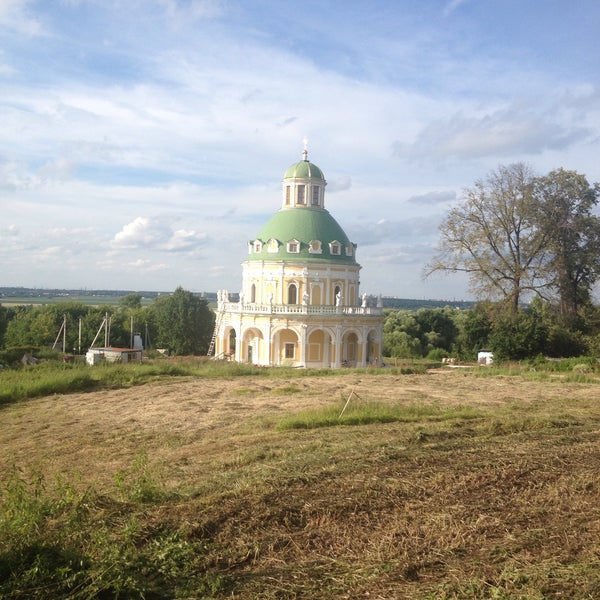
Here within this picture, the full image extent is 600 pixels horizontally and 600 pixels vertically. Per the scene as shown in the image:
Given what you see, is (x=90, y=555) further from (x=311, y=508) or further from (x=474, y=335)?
(x=474, y=335)

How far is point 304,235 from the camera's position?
42.2 metres

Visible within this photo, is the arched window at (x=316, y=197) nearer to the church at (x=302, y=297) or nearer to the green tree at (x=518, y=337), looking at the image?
the church at (x=302, y=297)

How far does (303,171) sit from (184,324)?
18.4 metres

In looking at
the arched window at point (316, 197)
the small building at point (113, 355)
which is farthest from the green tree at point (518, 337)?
the small building at point (113, 355)

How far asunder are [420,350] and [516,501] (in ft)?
163

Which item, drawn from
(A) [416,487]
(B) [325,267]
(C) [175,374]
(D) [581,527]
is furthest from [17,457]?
(B) [325,267]

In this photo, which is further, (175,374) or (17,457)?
(175,374)

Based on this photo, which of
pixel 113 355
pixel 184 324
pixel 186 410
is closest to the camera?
pixel 186 410

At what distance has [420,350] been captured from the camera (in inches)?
2247

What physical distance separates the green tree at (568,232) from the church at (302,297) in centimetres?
1096

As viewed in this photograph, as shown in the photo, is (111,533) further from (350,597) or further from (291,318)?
(291,318)

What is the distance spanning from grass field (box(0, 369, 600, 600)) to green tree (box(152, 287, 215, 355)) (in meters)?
40.2

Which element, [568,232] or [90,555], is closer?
[90,555]

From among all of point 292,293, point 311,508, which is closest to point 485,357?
point 292,293
